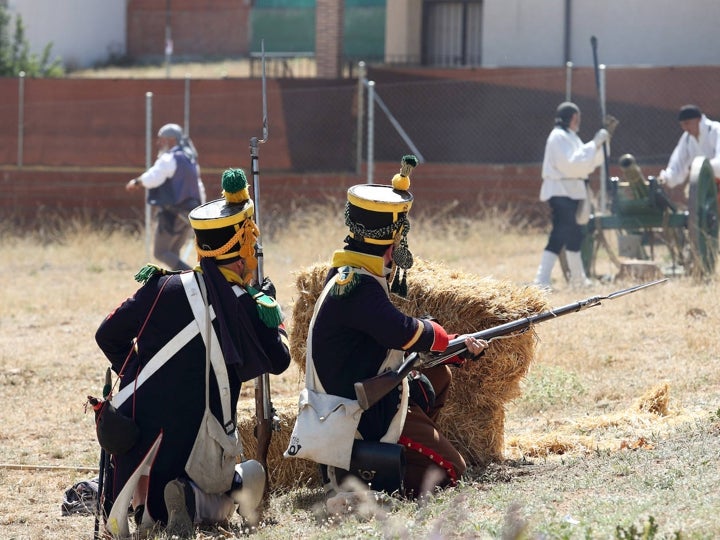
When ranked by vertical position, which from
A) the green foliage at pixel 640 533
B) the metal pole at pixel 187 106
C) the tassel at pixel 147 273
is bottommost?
the green foliage at pixel 640 533

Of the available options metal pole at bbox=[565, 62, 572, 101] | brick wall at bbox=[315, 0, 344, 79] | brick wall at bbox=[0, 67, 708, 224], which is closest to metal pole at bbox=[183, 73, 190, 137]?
brick wall at bbox=[0, 67, 708, 224]

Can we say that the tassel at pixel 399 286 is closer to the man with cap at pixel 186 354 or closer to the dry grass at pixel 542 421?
the man with cap at pixel 186 354

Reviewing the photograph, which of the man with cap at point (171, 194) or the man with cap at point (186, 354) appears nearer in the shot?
the man with cap at point (186, 354)

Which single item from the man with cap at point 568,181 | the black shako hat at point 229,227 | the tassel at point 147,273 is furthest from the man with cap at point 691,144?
the tassel at point 147,273

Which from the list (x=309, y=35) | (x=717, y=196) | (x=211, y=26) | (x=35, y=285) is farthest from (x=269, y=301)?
(x=211, y=26)

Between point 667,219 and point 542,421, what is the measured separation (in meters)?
5.03

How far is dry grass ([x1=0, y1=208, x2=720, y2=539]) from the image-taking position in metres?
4.46

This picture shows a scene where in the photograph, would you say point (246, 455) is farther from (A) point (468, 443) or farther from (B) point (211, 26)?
(B) point (211, 26)

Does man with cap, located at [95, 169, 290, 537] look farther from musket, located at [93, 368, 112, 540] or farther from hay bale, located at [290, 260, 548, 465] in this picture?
hay bale, located at [290, 260, 548, 465]

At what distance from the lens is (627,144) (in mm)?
16688

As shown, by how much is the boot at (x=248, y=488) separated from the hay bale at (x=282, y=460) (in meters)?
0.87

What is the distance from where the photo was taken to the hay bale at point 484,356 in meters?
6.04

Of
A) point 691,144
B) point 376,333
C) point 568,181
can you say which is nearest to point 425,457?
point 376,333

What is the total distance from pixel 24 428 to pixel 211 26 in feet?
84.0
